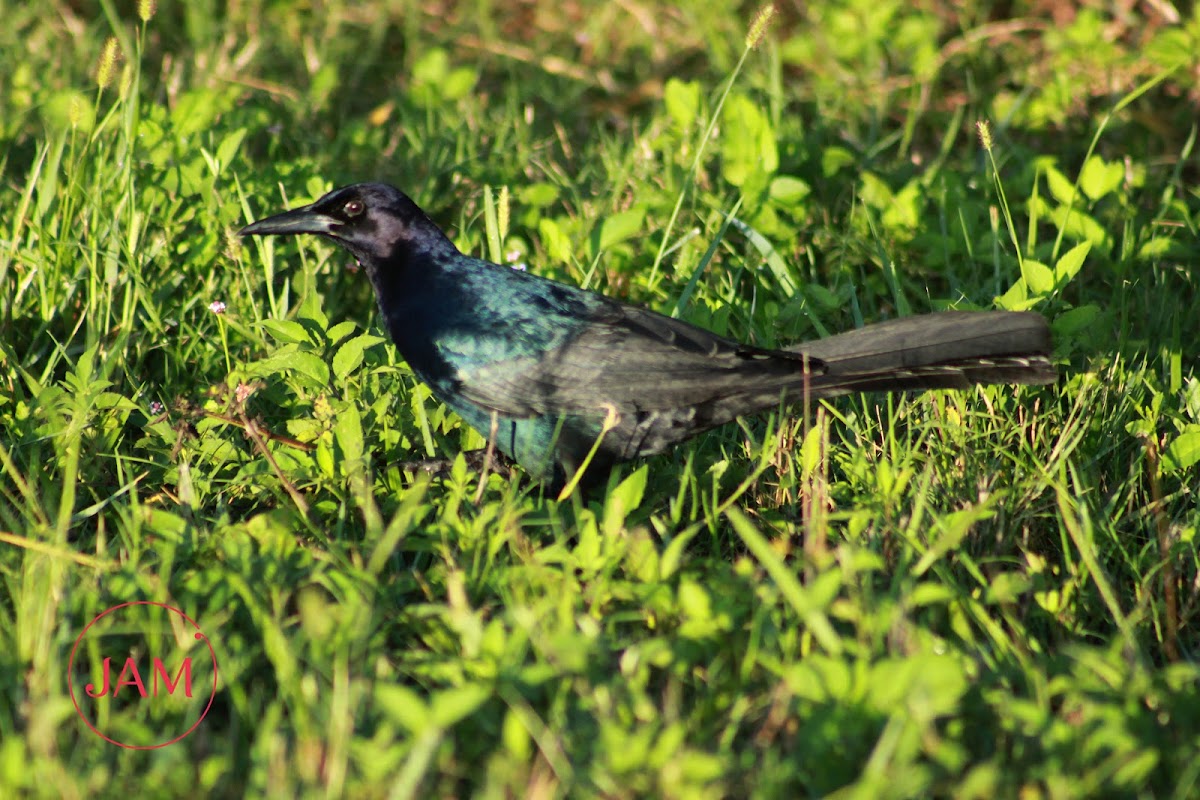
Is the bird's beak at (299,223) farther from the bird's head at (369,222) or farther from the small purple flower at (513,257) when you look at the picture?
the small purple flower at (513,257)

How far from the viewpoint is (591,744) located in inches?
87.7

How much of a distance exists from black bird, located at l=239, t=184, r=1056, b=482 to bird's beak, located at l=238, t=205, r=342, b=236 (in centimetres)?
6

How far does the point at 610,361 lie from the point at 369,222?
93 centimetres

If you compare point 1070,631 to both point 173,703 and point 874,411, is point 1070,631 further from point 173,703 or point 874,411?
point 173,703

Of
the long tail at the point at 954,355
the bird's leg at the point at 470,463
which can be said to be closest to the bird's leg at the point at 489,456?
the bird's leg at the point at 470,463

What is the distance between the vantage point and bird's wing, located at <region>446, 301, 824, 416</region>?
343 cm

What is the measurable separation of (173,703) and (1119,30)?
5575 millimetres

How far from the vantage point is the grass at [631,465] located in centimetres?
227

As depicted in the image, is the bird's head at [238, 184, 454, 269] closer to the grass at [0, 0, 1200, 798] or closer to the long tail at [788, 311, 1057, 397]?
the grass at [0, 0, 1200, 798]

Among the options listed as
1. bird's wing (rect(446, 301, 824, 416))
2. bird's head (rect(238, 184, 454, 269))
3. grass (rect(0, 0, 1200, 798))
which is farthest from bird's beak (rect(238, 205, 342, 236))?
bird's wing (rect(446, 301, 824, 416))

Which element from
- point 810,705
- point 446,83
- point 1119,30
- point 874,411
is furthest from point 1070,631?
point 1119,30

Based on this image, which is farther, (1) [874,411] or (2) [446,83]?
(2) [446,83]

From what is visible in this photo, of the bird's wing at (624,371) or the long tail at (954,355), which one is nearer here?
the long tail at (954,355)

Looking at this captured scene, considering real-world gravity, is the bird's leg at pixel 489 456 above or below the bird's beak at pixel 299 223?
below
